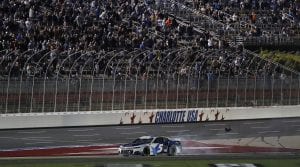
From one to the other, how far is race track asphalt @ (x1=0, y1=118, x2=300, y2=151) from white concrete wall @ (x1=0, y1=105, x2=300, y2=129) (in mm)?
430

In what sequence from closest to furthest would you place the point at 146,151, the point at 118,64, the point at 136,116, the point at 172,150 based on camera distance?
1. the point at 146,151
2. the point at 172,150
3. the point at 118,64
4. the point at 136,116

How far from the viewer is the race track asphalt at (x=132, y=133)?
37.3m

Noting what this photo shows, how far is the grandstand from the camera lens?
1478 inches

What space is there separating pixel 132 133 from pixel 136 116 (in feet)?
5.14

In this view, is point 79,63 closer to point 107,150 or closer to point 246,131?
point 107,150

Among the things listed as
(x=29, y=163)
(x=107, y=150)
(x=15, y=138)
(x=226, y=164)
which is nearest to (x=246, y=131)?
(x=107, y=150)

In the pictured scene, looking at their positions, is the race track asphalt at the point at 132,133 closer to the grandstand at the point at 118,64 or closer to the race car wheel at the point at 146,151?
the grandstand at the point at 118,64

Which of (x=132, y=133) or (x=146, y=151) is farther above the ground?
(x=132, y=133)

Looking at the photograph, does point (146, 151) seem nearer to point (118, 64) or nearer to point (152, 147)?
point (152, 147)

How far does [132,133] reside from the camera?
40.9m

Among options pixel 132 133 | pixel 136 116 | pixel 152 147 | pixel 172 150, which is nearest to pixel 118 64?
pixel 136 116

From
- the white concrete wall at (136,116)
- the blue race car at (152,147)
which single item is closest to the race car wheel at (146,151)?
the blue race car at (152,147)

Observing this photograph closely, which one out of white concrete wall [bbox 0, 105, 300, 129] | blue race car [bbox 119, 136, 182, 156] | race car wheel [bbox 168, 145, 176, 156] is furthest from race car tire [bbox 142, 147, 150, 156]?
white concrete wall [bbox 0, 105, 300, 129]

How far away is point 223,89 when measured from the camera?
4316 cm
